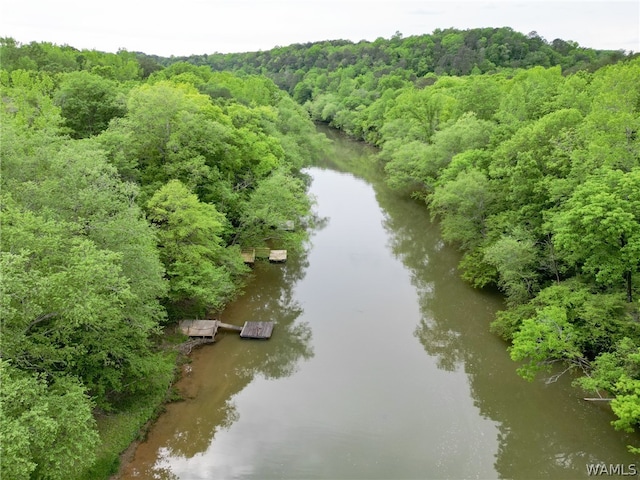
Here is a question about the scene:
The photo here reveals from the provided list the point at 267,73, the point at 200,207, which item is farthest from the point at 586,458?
the point at 267,73

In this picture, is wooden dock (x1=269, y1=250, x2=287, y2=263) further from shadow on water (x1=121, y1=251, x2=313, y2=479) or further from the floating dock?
the floating dock

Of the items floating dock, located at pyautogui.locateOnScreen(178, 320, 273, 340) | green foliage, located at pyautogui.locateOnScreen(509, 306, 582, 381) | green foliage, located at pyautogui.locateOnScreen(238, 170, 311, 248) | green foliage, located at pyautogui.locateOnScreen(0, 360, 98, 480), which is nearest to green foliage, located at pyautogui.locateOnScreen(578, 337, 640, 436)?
green foliage, located at pyautogui.locateOnScreen(509, 306, 582, 381)

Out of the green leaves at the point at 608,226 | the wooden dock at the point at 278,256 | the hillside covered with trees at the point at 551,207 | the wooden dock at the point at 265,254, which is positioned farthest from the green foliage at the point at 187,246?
the green leaves at the point at 608,226

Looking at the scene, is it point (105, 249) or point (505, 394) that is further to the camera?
point (505, 394)

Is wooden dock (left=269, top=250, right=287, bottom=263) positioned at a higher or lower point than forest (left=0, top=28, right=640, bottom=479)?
lower

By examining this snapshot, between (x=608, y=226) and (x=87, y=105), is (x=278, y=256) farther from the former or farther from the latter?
(x=608, y=226)

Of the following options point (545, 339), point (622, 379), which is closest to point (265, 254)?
point (545, 339)

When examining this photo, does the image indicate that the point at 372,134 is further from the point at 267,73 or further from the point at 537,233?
the point at 267,73
